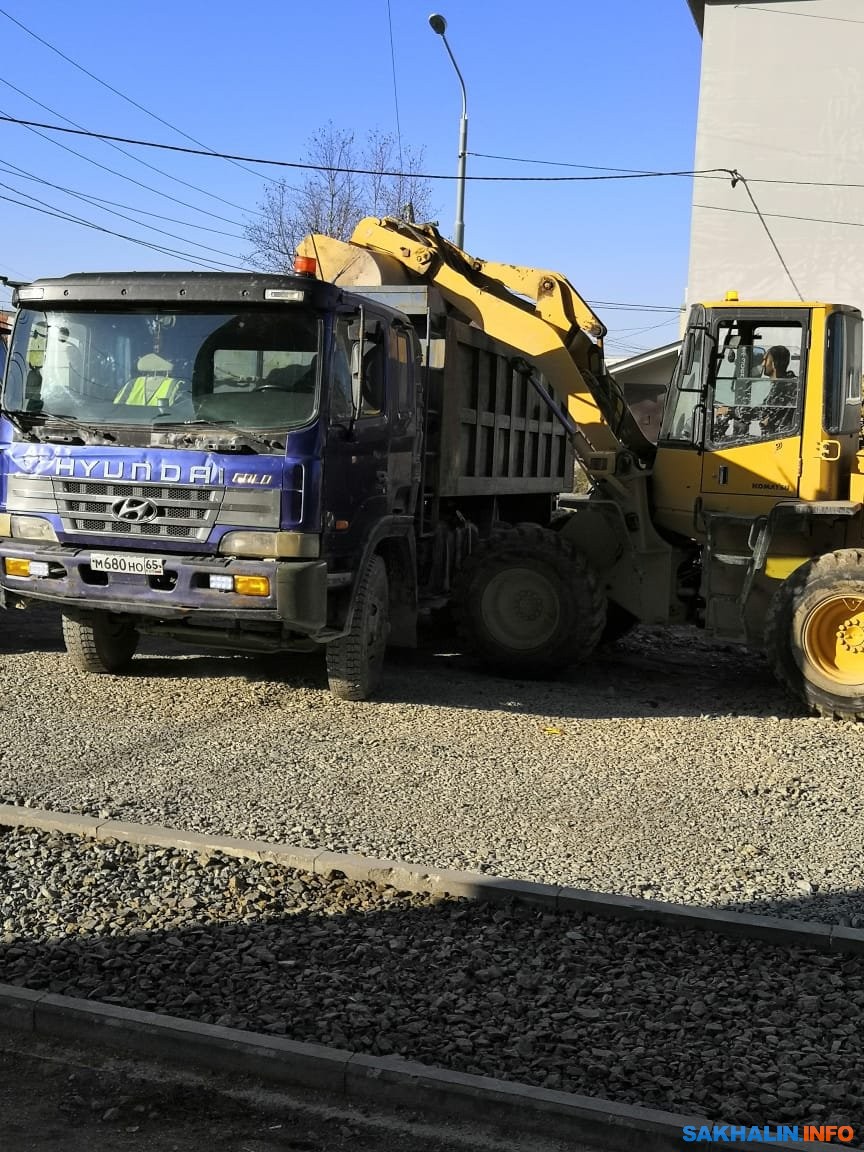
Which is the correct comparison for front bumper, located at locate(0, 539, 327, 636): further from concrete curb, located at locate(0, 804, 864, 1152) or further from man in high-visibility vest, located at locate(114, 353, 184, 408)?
concrete curb, located at locate(0, 804, 864, 1152)

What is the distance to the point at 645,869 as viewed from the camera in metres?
5.61

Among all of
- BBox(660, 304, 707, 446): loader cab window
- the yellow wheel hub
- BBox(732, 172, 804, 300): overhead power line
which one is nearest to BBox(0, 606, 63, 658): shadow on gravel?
BBox(660, 304, 707, 446): loader cab window

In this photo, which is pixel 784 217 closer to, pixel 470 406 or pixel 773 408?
pixel 470 406

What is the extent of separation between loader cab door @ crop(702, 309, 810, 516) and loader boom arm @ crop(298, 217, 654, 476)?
35.2 inches

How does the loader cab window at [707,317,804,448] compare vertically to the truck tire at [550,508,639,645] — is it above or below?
above

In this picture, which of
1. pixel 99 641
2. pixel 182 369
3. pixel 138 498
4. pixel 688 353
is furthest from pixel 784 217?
pixel 138 498

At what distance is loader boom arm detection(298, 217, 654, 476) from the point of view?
401 inches

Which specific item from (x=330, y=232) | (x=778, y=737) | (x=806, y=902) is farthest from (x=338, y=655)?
(x=330, y=232)

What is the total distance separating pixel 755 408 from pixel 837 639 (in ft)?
6.25

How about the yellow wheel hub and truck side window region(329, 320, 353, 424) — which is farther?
the yellow wheel hub

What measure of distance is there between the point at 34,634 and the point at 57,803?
527 cm

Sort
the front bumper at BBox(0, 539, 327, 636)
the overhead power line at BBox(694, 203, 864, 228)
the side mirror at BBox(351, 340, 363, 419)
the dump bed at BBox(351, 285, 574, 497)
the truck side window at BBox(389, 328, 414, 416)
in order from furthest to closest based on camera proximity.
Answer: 1. the overhead power line at BBox(694, 203, 864, 228)
2. the dump bed at BBox(351, 285, 574, 497)
3. the truck side window at BBox(389, 328, 414, 416)
4. the side mirror at BBox(351, 340, 363, 419)
5. the front bumper at BBox(0, 539, 327, 636)

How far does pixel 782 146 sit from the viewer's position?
1088 inches

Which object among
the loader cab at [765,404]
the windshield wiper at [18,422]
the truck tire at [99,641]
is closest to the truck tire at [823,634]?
the loader cab at [765,404]
